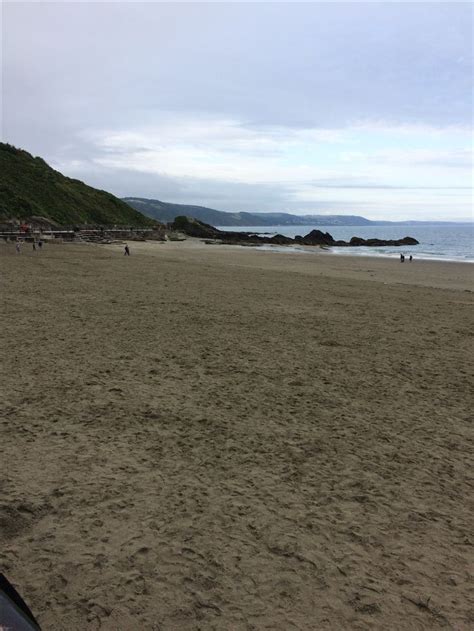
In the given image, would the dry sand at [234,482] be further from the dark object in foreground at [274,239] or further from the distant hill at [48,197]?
the dark object in foreground at [274,239]

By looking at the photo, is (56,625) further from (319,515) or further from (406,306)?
(406,306)

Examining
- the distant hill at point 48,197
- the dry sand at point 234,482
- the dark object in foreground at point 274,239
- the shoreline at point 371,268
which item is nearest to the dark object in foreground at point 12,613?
the dry sand at point 234,482

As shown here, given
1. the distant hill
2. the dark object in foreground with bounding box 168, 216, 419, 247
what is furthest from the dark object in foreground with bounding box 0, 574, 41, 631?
the dark object in foreground with bounding box 168, 216, 419, 247

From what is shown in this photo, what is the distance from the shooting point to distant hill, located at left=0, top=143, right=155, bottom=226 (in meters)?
58.8

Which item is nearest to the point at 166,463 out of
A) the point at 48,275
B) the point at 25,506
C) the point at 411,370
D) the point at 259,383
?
the point at 25,506

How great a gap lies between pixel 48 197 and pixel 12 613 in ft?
247

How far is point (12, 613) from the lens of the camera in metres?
1.66

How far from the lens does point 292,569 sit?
2545 mm

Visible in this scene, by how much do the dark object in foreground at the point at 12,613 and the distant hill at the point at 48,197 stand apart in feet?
190

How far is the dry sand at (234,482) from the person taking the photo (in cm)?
234

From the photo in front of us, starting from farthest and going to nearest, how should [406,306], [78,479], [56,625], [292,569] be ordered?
[406,306], [78,479], [292,569], [56,625]

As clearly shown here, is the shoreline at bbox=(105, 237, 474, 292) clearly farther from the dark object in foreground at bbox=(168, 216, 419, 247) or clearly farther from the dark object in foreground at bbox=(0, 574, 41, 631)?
the dark object in foreground at bbox=(168, 216, 419, 247)

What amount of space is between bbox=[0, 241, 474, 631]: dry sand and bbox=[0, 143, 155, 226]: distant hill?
5453cm

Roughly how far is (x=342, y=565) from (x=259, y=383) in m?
3.14
